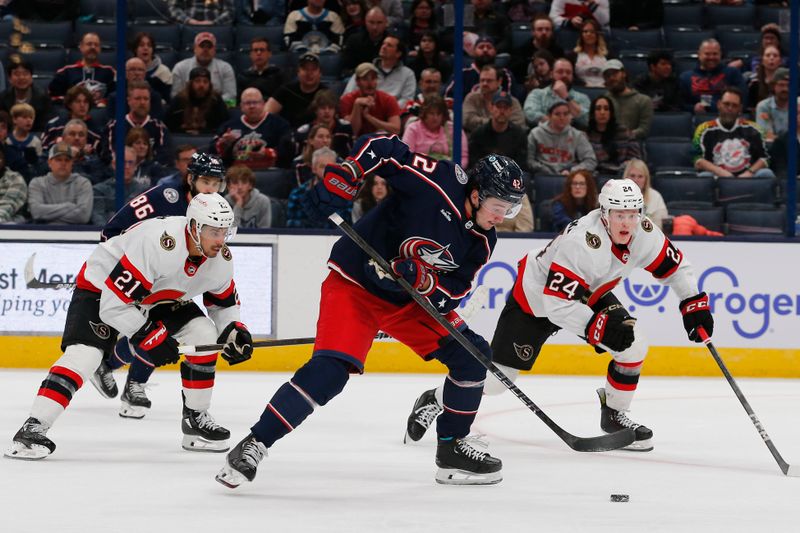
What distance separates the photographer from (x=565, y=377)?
26.2ft

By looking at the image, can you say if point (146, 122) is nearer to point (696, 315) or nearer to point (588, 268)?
point (588, 268)

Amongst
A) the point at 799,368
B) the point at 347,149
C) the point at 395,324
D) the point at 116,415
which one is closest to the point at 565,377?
the point at 799,368

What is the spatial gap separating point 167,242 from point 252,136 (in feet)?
12.1

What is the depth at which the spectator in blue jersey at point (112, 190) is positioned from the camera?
805 centimetres

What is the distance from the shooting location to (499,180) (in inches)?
173

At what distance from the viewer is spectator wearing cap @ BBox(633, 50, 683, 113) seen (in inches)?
364

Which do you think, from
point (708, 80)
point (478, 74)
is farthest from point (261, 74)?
point (708, 80)

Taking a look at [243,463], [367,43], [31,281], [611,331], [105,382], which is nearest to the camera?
[243,463]

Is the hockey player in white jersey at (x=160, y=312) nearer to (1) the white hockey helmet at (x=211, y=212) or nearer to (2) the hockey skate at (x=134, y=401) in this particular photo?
(1) the white hockey helmet at (x=211, y=212)

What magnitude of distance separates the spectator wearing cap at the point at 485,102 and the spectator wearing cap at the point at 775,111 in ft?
5.24

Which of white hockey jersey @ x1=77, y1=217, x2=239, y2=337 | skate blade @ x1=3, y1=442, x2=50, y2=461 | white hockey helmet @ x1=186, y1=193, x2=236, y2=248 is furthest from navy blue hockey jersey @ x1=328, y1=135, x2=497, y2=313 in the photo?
skate blade @ x1=3, y1=442, x2=50, y2=461

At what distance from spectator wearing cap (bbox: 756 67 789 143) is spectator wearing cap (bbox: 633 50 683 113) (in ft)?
2.02

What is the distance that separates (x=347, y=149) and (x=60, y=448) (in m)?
3.64

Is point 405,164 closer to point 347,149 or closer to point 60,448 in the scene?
point 60,448
